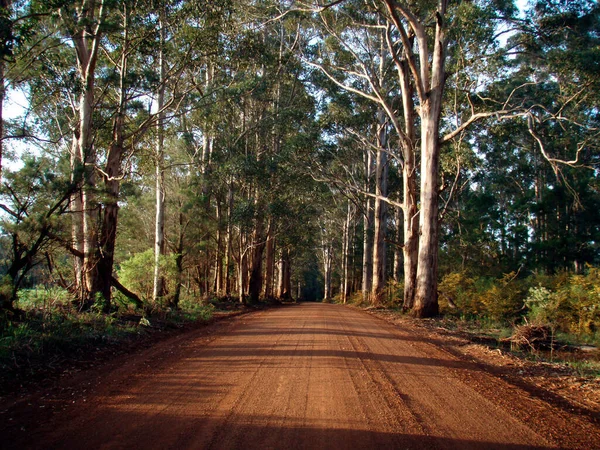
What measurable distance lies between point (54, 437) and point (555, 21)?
17460mm

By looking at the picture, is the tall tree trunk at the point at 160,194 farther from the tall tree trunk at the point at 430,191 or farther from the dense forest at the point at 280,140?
the tall tree trunk at the point at 430,191

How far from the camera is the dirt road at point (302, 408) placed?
3707 mm

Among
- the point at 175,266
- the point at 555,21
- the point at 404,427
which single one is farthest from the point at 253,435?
the point at 555,21

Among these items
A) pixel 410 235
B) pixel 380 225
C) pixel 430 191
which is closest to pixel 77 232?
pixel 430 191

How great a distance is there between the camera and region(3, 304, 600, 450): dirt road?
371cm

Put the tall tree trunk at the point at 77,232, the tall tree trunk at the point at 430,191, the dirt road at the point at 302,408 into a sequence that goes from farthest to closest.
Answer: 1. the tall tree trunk at the point at 430,191
2. the tall tree trunk at the point at 77,232
3. the dirt road at the point at 302,408

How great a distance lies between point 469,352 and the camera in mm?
8250

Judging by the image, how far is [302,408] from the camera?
4398 mm

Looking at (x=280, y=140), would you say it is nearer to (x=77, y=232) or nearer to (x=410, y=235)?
(x=410, y=235)

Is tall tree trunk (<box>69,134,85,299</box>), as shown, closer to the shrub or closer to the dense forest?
the dense forest

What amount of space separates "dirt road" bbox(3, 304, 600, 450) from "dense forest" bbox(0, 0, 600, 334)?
151 inches

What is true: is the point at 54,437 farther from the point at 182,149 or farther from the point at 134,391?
the point at 182,149

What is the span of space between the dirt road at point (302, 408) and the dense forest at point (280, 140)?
3.83 m

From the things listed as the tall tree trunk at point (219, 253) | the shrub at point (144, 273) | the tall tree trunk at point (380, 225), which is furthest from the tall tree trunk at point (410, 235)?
the tall tree trunk at point (219, 253)
